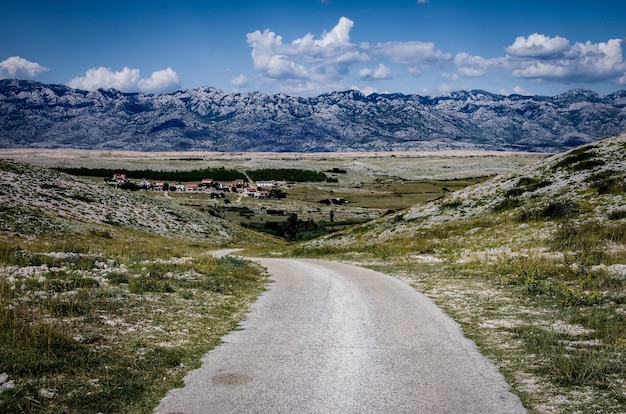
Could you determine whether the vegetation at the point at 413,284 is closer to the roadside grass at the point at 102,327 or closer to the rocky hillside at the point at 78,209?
the roadside grass at the point at 102,327

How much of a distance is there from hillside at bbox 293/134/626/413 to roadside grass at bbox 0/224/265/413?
691cm

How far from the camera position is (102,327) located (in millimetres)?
11031

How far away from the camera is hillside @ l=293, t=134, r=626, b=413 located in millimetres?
9133

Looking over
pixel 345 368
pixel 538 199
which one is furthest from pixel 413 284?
pixel 538 199

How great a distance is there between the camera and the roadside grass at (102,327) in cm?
779

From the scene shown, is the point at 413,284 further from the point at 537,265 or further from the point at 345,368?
the point at 345,368

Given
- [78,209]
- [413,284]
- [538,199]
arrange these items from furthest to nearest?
[78,209], [538,199], [413,284]

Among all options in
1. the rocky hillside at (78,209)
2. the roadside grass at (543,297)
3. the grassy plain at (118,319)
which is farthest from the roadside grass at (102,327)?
the rocky hillside at (78,209)

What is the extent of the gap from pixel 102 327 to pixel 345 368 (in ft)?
19.3

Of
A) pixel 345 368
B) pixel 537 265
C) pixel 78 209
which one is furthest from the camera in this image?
pixel 78 209

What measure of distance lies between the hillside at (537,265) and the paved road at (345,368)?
0.86m

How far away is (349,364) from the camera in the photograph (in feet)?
31.7

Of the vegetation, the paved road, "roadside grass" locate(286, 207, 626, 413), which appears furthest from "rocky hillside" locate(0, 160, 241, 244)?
the paved road

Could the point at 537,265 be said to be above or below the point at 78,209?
above
